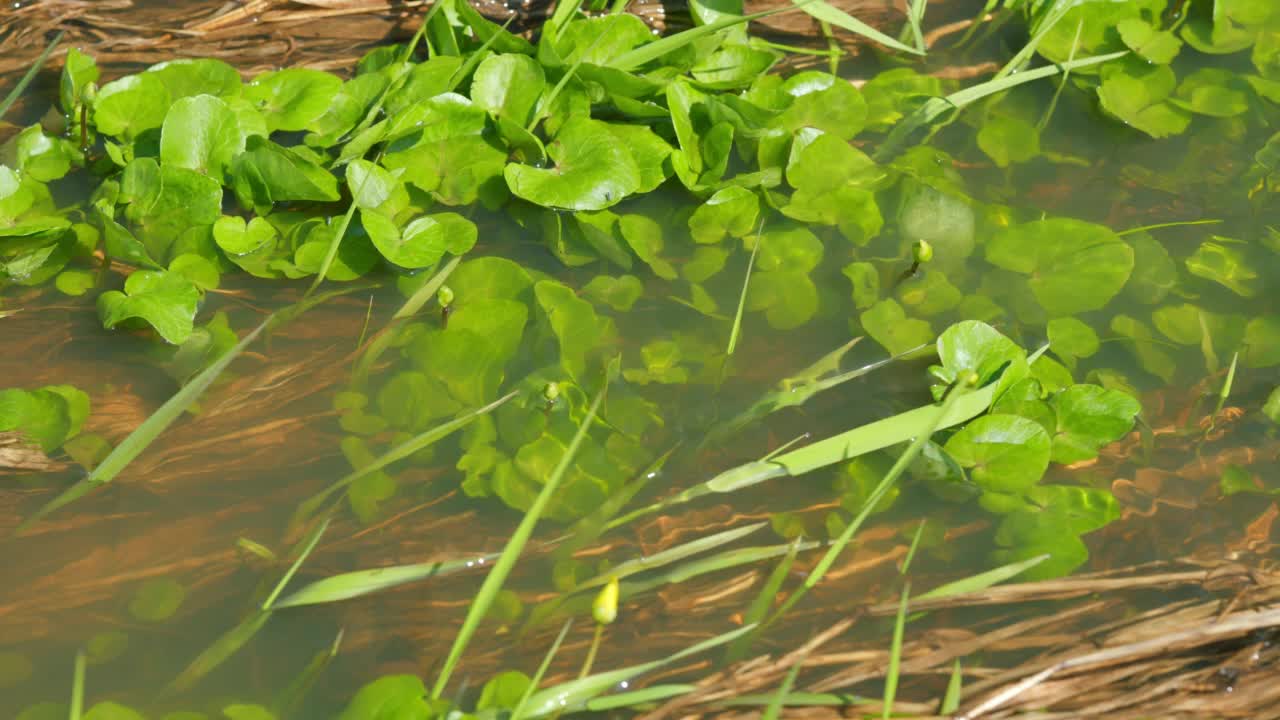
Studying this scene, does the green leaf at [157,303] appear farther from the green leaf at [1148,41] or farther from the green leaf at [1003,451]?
the green leaf at [1148,41]

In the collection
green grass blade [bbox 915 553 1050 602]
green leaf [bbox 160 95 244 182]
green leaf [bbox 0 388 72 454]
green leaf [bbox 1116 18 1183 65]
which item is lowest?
green grass blade [bbox 915 553 1050 602]

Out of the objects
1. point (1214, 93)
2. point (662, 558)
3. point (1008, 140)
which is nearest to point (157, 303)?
point (662, 558)

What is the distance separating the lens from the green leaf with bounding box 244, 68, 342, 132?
1.94 m

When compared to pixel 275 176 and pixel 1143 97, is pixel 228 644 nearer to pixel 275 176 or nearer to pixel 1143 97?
pixel 275 176

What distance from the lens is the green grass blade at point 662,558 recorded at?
143 cm

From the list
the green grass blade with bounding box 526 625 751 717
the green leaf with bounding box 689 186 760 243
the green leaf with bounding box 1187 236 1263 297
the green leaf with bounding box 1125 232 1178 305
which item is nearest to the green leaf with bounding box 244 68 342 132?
the green leaf with bounding box 689 186 760 243

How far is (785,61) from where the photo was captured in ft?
7.48

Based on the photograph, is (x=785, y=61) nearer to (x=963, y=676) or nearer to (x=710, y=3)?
(x=710, y=3)

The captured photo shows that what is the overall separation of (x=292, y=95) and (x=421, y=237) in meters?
0.47

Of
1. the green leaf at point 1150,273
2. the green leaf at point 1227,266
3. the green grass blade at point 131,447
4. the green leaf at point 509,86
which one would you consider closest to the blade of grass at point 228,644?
the green grass blade at point 131,447

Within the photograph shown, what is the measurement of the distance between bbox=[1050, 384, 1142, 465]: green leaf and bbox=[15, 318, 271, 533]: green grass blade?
1269 millimetres

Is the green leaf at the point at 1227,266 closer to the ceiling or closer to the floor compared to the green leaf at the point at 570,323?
closer to the floor

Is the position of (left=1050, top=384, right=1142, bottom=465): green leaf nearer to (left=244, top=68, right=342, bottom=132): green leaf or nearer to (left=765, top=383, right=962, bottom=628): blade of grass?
(left=765, top=383, right=962, bottom=628): blade of grass

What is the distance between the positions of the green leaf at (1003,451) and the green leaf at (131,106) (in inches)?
59.9
